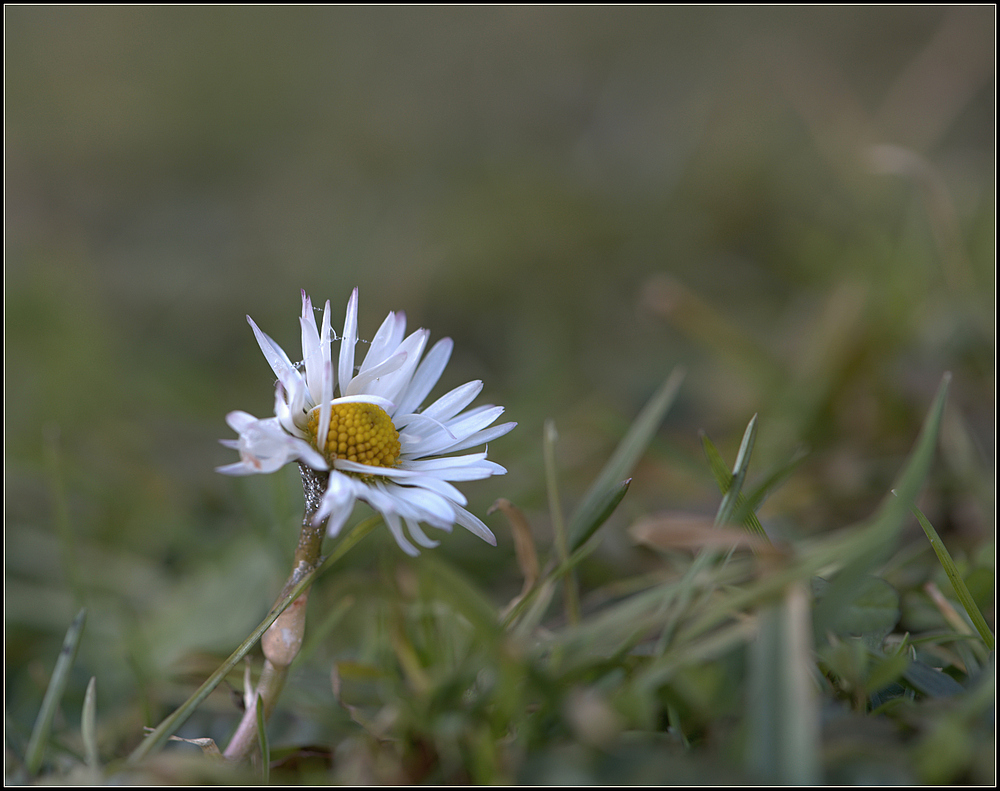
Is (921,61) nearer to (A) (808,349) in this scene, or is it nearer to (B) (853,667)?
(A) (808,349)

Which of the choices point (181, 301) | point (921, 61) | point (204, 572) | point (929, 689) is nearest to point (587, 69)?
point (921, 61)

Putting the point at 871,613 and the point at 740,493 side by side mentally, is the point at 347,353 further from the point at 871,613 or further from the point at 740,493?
the point at 871,613

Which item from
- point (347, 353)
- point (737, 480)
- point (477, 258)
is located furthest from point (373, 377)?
point (477, 258)

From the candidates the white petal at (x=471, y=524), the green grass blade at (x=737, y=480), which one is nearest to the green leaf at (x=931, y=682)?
the green grass blade at (x=737, y=480)

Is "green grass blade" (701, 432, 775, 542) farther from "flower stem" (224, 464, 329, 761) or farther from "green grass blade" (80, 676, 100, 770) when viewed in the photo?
"green grass blade" (80, 676, 100, 770)

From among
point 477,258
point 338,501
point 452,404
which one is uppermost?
point 477,258

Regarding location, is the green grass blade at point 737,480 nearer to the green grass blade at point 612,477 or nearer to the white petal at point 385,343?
the green grass blade at point 612,477

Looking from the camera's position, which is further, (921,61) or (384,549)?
(921,61)
